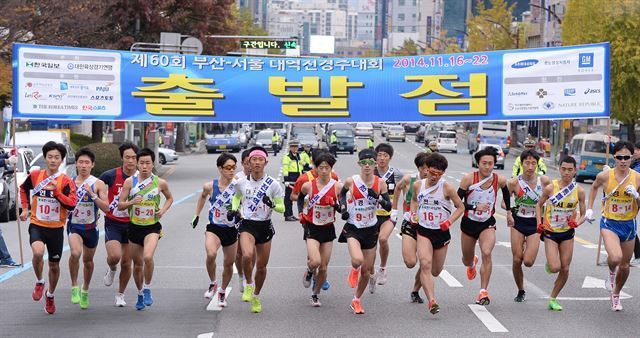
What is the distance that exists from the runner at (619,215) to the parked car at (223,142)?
58076 millimetres

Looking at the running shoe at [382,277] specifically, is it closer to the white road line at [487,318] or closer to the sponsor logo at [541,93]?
the white road line at [487,318]

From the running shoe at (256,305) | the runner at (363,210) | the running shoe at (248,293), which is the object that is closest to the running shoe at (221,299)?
the running shoe at (248,293)

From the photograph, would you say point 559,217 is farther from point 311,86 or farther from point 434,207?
point 311,86

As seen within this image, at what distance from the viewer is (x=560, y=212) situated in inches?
522

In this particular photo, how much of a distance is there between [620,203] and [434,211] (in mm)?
2419

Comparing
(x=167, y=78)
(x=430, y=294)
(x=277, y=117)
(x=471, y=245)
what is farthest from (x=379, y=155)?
(x=167, y=78)

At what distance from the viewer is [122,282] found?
42.6ft

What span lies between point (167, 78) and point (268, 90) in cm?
176

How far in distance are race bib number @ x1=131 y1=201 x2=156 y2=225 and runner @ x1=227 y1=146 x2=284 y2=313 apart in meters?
0.90

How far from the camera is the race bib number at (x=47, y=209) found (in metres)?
12.7

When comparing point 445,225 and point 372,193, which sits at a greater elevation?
point 372,193

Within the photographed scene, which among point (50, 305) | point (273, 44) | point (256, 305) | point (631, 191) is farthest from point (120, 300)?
point (273, 44)

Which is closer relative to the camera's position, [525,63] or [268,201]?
[268,201]

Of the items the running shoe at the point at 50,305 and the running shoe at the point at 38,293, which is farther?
the running shoe at the point at 38,293
